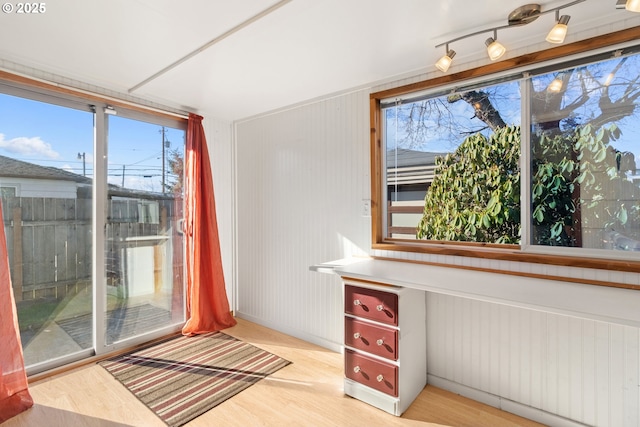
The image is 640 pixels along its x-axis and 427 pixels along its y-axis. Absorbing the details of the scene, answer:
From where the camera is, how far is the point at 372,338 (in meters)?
2.06

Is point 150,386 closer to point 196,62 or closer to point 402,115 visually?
point 196,62

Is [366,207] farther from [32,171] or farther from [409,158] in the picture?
[32,171]

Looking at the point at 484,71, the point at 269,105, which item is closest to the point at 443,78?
the point at 484,71

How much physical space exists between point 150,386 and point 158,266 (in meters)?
1.19

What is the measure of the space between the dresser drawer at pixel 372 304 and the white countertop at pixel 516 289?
14 centimetres

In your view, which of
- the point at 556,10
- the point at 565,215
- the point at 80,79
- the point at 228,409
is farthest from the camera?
the point at 80,79

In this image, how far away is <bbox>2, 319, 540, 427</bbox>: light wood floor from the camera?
1894 mm

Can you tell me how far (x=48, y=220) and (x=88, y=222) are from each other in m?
0.26

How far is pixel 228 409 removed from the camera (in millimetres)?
2014

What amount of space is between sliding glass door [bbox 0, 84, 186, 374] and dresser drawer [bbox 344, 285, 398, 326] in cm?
201

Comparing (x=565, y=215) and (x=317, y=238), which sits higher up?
(x=565, y=215)

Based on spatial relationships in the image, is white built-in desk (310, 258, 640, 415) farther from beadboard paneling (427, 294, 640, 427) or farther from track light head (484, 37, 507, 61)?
track light head (484, 37, 507, 61)

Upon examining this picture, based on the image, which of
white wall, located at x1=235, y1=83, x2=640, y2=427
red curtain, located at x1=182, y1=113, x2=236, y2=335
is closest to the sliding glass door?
red curtain, located at x1=182, y1=113, x2=236, y2=335

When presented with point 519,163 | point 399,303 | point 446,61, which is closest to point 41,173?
point 399,303
